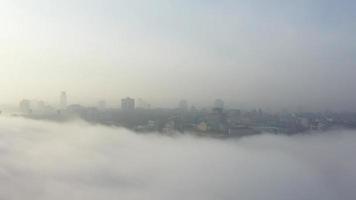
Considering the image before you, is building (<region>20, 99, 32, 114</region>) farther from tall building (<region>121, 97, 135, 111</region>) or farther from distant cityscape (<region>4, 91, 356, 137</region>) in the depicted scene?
tall building (<region>121, 97, 135, 111</region>)

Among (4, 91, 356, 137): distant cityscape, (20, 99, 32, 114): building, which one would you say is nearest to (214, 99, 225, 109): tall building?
(4, 91, 356, 137): distant cityscape

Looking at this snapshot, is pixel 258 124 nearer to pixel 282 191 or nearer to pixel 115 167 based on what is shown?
pixel 282 191

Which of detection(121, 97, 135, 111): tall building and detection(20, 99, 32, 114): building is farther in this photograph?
detection(20, 99, 32, 114): building

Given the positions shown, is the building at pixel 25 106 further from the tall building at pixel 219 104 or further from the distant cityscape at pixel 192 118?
the tall building at pixel 219 104

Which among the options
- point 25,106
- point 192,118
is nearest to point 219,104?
point 192,118

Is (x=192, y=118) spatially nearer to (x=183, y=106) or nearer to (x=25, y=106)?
(x=183, y=106)

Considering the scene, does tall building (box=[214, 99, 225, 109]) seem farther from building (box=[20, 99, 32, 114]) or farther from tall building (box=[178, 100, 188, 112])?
building (box=[20, 99, 32, 114])

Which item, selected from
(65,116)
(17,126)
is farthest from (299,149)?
(17,126)

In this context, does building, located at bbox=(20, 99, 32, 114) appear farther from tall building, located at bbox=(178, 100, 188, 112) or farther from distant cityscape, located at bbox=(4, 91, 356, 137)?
tall building, located at bbox=(178, 100, 188, 112)

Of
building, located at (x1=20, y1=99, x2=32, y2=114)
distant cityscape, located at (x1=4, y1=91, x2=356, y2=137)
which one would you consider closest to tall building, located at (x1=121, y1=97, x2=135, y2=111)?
distant cityscape, located at (x1=4, y1=91, x2=356, y2=137)
